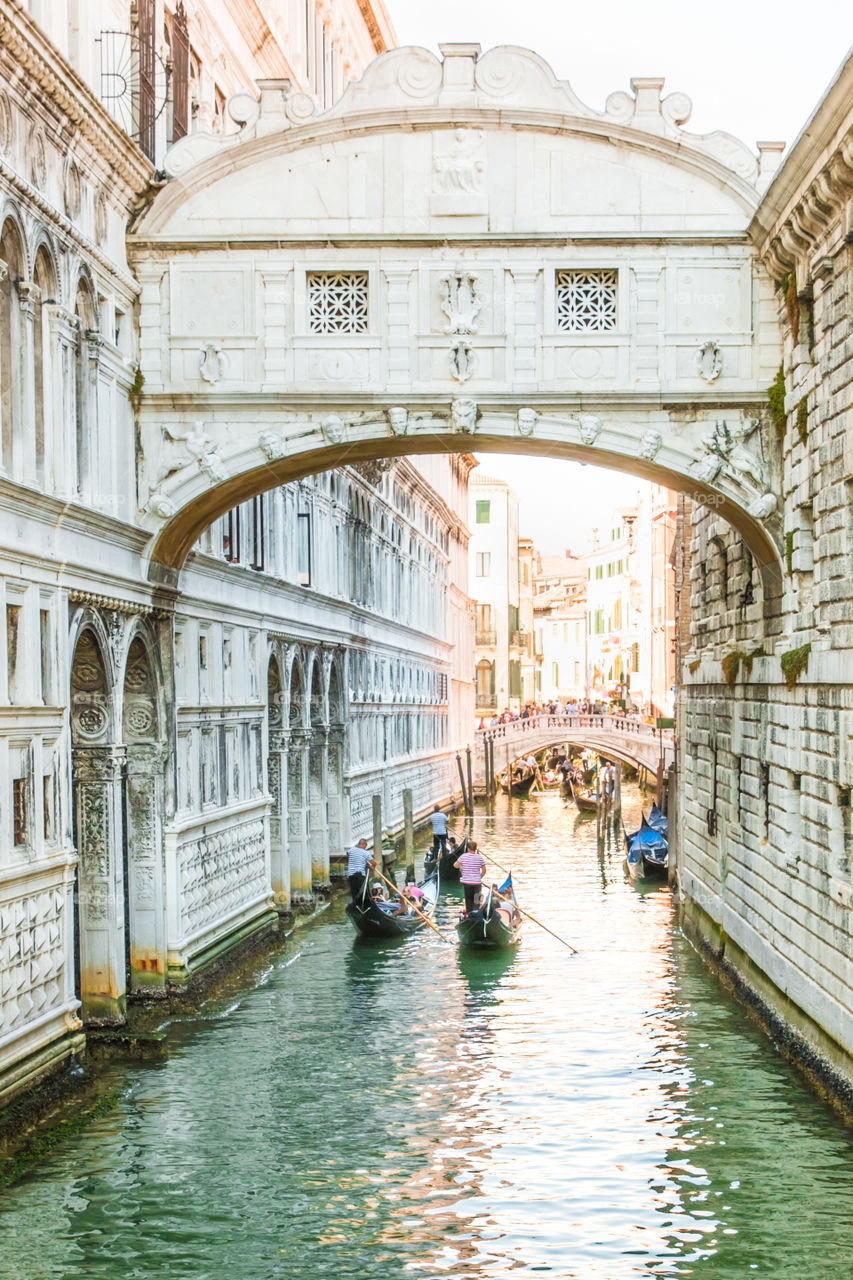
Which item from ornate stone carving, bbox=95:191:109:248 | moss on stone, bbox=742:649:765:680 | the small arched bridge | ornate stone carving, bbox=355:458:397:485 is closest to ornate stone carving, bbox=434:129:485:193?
ornate stone carving, bbox=95:191:109:248

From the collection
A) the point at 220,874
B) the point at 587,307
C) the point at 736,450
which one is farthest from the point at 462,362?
the point at 220,874

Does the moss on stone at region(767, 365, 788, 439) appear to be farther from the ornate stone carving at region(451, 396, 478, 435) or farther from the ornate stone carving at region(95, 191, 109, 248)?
the ornate stone carving at region(95, 191, 109, 248)

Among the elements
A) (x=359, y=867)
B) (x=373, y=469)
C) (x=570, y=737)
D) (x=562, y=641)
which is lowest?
(x=359, y=867)

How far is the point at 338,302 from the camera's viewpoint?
13609 mm

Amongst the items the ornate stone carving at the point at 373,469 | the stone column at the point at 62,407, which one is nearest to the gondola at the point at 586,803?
the ornate stone carving at the point at 373,469

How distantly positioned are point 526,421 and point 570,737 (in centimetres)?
3397

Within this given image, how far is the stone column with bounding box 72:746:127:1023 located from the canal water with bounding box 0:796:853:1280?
0.75 m

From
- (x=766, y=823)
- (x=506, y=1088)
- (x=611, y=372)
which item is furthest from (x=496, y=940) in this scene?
(x=611, y=372)

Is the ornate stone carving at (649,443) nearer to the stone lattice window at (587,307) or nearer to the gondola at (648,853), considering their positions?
the stone lattice window at (587,307)

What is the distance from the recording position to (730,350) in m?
13.4

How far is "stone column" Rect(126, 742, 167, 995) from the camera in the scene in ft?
46.1

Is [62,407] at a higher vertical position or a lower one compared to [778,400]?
lower

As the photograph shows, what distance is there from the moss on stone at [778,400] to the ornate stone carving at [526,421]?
185 cm

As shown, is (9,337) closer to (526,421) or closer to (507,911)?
(526,421)
